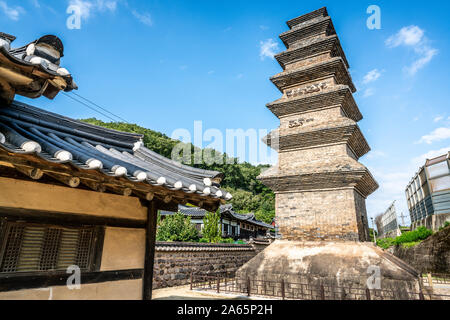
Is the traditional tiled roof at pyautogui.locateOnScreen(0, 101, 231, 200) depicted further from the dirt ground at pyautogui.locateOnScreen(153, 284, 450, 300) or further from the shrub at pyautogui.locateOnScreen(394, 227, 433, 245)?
the shrub at pyautogui.locateOnScreen(394, 227, 433, 245)

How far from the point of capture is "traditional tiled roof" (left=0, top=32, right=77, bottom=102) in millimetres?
2209

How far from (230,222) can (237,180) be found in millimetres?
27679

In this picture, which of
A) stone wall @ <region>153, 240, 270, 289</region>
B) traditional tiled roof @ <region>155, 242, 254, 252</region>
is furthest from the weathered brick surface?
stone wall @ <region>153, 240, 270, 289</region>

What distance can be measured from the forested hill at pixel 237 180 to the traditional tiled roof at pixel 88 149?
4131cm

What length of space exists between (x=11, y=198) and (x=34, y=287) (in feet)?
3.66

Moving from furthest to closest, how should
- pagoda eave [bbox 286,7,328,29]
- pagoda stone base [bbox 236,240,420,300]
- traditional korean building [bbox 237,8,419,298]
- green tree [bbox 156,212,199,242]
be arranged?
green tree [bbox 156,212,199,242] → pagoda eave [bbox 286,7,328,29] → traditional korean building [bbox 237,8,419,298] → pagoda stone base [bbox 236,240,420,300]

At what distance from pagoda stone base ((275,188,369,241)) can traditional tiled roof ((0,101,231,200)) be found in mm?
7385

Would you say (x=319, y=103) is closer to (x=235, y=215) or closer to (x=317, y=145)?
(x=317, y=145)

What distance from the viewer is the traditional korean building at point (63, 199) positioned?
2.43 m

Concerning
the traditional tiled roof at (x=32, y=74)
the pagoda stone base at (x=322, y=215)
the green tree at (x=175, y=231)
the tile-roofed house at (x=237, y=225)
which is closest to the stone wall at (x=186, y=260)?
the green tree at (x=175, y=231)
